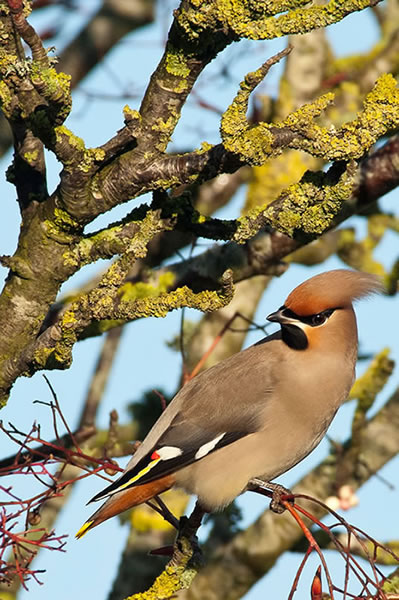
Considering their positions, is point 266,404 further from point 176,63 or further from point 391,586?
point 176,63

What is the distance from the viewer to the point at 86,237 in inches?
136

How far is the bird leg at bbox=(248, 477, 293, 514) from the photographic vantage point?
384 cm

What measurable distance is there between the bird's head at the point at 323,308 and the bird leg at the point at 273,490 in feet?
2.32

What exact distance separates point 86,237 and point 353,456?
3.15 m

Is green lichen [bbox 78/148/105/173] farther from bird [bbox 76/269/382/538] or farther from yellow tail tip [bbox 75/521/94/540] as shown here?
yellow tail tip [bbox 75/521/94/540]

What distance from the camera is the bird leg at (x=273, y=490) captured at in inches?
151

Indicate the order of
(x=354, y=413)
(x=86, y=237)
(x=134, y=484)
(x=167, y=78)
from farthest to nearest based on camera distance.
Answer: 1. (x=354, y=413)
2. (x=134, y=484)
3. (x=86, y=237)
4. (x=167, y=78)

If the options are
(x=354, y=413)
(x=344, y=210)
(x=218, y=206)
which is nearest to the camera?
(x=344, y=210)

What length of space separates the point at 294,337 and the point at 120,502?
1198mm

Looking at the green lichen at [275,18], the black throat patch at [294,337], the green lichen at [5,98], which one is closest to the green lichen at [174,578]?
the black throat patch at [294,337]

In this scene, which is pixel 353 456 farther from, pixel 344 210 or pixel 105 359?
pixel 105 359

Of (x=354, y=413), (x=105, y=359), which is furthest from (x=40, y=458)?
(x=105, y=359)

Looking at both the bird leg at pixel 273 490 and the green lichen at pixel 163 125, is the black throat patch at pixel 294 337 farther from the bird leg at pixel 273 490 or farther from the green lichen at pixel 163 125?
the green lichen at pixel 163 125

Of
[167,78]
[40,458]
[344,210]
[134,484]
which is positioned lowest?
[134,484]
